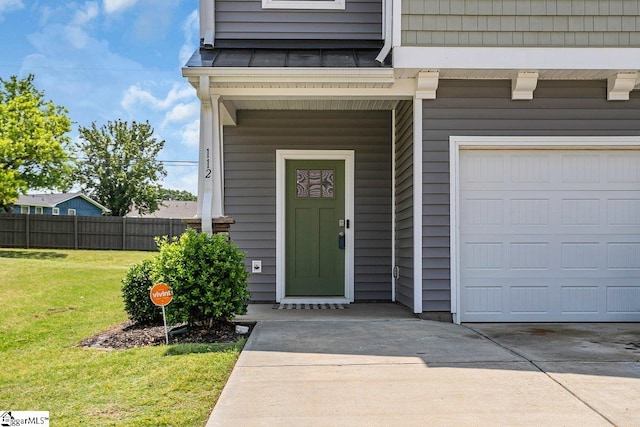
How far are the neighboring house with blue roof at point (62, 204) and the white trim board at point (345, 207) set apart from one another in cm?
2816

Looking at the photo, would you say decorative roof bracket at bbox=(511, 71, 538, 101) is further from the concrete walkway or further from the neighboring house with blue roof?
the neighboring house with blue roof

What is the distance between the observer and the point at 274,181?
738cm

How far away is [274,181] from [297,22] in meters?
2.00

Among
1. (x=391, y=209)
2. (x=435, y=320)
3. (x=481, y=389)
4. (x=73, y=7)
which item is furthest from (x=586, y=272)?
(x=73, y=7)

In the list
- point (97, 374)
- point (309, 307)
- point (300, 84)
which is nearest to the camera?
point (97, 374)

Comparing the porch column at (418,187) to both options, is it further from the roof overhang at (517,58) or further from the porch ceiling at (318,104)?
the porch ceiling at (318,104)

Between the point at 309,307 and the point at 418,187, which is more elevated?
the point at 418,187

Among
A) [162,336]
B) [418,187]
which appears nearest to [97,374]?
[162,336]

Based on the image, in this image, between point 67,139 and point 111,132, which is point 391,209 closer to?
point 67,139

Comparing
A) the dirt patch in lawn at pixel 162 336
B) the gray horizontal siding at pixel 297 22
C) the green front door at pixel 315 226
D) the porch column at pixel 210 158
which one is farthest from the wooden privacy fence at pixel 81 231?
the dirt patch in lawn at pixel 162 336

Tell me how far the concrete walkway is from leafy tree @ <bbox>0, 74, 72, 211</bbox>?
17.4 meters

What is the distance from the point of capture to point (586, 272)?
6.08 m

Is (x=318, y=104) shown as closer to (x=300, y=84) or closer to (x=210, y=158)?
(x=300, y=84)

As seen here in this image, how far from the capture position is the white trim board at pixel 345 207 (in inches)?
289
